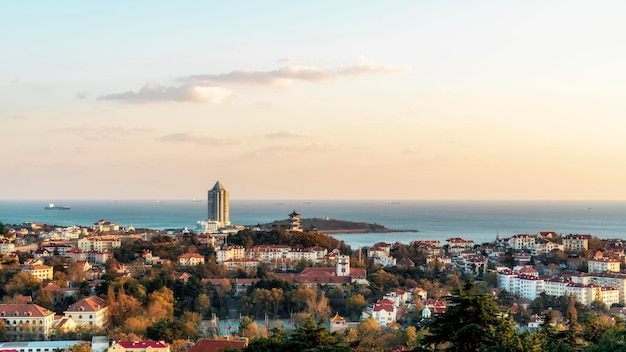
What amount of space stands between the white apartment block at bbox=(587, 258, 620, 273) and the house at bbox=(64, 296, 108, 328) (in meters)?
17.4

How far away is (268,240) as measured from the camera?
32.7 meters

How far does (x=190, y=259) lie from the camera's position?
27719 millimetres

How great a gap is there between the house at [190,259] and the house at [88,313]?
8756 millimetres

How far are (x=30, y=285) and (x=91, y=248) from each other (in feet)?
38.7

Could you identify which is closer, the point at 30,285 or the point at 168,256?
the point at 30,285

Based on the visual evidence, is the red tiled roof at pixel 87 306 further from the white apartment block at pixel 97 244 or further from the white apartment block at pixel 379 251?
the white apartment block at pixel 379 251

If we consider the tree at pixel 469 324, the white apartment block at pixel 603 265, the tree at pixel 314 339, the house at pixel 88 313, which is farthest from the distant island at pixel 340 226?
the tree at pixel 469 324

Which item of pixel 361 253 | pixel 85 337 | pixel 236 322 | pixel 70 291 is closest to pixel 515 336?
pixel 85 337

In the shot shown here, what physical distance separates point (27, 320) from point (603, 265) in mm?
19712

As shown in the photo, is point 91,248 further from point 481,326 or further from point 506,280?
point 481,326

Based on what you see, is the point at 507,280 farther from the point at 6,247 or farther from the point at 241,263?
the point at 6,247

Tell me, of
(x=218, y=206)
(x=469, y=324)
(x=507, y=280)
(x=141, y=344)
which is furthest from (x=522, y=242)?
(x=469, y=324)

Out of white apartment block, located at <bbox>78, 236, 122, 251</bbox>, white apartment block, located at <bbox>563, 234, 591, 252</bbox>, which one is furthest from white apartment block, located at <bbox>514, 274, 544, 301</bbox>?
white apartment block, located at <bbox>78, 236, 122, 251</bbox>

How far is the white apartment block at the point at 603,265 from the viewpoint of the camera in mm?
26312
